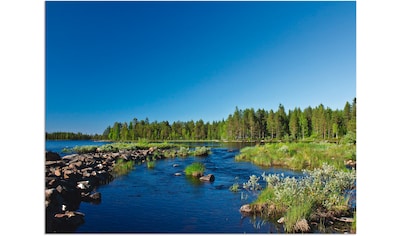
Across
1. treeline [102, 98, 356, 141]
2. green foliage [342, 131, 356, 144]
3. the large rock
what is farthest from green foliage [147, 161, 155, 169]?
green foliage [342, 131, 356, 144]

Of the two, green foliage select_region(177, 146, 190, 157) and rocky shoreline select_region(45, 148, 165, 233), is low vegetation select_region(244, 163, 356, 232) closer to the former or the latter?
green foliage select_region(177, 146, 190, 157)

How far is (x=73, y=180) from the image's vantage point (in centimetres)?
591

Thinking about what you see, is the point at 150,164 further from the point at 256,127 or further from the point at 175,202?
the point at 256,127

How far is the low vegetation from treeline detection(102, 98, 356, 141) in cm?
83

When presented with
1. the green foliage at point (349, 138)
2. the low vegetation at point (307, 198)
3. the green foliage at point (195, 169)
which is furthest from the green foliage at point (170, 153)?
the green foliage at point (349, 138)

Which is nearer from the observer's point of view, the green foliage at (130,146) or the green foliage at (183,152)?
the green foliage at (130,146)

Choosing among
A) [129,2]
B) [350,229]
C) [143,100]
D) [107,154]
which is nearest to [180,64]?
[143,100]

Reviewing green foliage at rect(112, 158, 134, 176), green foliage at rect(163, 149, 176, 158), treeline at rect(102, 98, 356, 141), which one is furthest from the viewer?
green foliage at rect(163, 149, 176, 158)

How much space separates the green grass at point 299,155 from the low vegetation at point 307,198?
15.5 inches

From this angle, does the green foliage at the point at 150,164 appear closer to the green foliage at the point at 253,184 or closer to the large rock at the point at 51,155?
the large rock at the point at 51,155

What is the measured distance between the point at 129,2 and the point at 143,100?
1.58 metres

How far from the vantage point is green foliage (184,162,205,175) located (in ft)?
20.8

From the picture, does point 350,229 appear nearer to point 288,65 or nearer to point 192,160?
point 288,65

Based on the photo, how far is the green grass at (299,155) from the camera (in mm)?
5438
